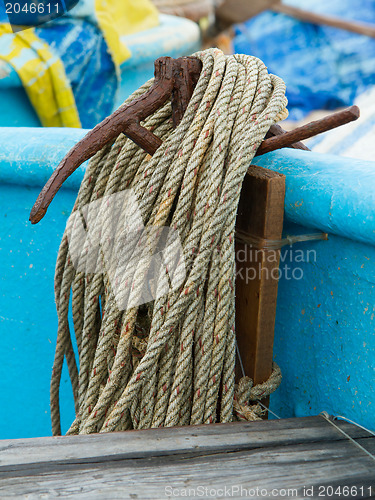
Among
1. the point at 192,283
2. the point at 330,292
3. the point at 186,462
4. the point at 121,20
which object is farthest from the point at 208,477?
the point at 121,20

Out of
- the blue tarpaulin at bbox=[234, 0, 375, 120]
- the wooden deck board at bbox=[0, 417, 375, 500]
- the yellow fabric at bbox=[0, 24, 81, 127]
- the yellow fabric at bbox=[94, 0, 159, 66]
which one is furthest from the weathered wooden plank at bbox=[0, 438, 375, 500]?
the blue tarpaulin at bbox=[234, 0, 375, 120]

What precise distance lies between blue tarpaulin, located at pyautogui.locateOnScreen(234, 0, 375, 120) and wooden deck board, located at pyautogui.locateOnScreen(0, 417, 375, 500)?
5.23 m

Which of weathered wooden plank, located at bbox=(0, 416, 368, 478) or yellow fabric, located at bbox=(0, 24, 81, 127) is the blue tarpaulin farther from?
weathered wooden plank, located at bbox=(0, 416, 368, 478)

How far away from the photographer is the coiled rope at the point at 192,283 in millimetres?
1058

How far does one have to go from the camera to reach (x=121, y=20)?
3.49 meters

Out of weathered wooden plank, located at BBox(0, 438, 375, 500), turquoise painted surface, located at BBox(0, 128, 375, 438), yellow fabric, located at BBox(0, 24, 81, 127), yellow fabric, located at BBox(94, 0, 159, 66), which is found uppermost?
yellow fabric, located at BBox(94, 0, 159, 66)

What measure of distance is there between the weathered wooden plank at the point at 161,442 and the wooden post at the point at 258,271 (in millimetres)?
159

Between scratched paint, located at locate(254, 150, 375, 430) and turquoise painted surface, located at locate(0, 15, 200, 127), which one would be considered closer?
scratched paint, located at locate(254, 150, 375, 430)

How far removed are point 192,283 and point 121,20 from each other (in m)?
2.91

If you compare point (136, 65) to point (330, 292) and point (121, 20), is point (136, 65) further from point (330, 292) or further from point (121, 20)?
point (330, 292)

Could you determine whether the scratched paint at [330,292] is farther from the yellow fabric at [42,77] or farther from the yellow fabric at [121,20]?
the yellow fabric at [121,20]

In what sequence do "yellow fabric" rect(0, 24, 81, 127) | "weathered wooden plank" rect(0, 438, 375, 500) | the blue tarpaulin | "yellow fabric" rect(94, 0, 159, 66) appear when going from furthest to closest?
the blue tarpaulin, "yellow fabric" rect(94, 0, 159, 66), "yellow fabric" rect(0, 24, 81, 127), "weathered wooden plank" rect(0, 438, 375, 500)

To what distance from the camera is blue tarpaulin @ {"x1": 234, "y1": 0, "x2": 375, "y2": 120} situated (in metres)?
6.25

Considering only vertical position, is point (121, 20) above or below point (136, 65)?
above
